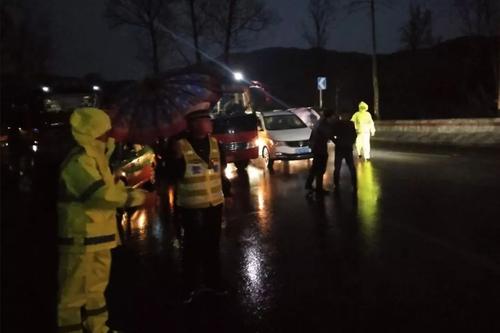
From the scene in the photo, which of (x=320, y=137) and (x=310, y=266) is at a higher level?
(x=320, y=137)

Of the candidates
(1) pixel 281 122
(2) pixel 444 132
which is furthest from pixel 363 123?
(2) pixel 444 132

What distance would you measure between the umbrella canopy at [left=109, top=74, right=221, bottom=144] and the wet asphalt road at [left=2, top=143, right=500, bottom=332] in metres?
0.83

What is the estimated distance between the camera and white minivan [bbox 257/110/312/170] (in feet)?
55.2

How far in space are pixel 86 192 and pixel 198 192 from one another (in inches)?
55.8

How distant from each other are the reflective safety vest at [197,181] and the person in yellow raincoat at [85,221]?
1.07m

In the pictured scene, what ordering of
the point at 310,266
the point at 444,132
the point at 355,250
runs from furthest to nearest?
1. the point at 444,132
2. the point at 355,250
3. the point at 310,266

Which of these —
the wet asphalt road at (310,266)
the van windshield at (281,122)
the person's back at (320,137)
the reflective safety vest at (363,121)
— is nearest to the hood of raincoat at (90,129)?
the wet asphalt road at (310,266)

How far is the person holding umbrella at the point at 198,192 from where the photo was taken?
538 centimetres

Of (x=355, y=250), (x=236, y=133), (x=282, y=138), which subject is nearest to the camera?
(x=355, y=250)

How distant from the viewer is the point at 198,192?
5.42 meters

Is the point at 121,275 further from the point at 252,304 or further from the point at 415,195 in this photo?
the point at 415,195

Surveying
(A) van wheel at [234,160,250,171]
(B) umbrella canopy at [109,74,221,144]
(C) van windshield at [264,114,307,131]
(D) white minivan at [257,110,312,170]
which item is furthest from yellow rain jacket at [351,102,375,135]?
(B) umbrella canopy at [109,74,221,144]

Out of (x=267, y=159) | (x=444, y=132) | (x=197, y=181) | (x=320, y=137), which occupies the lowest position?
(x=267, y=159)

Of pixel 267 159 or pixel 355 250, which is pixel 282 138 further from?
pixel 355 250
